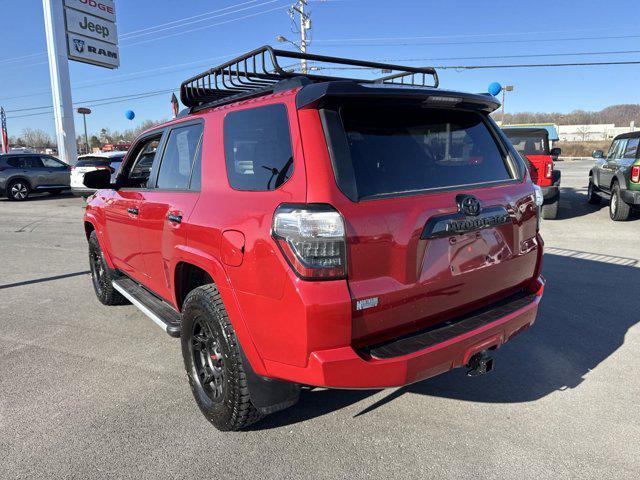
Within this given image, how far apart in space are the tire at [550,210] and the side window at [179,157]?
8.99 metres

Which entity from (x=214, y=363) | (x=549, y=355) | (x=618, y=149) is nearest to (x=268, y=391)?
(x=214, y=363)

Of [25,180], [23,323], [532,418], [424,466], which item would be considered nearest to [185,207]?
[424,466]

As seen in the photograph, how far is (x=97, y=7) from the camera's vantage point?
23141mm

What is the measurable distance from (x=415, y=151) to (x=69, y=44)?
24448 millimetres

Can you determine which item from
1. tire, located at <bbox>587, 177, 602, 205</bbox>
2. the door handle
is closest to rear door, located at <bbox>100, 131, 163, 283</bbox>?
the door handle

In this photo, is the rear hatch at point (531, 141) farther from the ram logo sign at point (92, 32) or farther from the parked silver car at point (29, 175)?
the ram logo sign at point (92, 32)

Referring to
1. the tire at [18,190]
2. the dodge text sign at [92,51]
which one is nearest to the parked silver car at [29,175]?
the tire at [18,190]

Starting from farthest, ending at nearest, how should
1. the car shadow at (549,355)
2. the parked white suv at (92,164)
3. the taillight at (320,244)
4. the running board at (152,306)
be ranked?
the parked white suv at (92,164), the running board at (152,306), the car shadow at (549,355), the taillight at (320,244)

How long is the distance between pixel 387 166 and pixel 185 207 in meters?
1.35

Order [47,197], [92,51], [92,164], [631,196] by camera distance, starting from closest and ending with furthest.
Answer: [631,196] → [92,164] → [47,197] → [92,51]

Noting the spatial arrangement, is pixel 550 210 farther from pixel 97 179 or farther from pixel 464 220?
pixel 97 179

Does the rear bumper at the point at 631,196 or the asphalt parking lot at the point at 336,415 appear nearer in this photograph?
the asphalt parking lot at the point at 336,415

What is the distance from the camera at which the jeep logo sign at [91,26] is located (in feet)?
71.8

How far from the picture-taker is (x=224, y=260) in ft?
8.21
